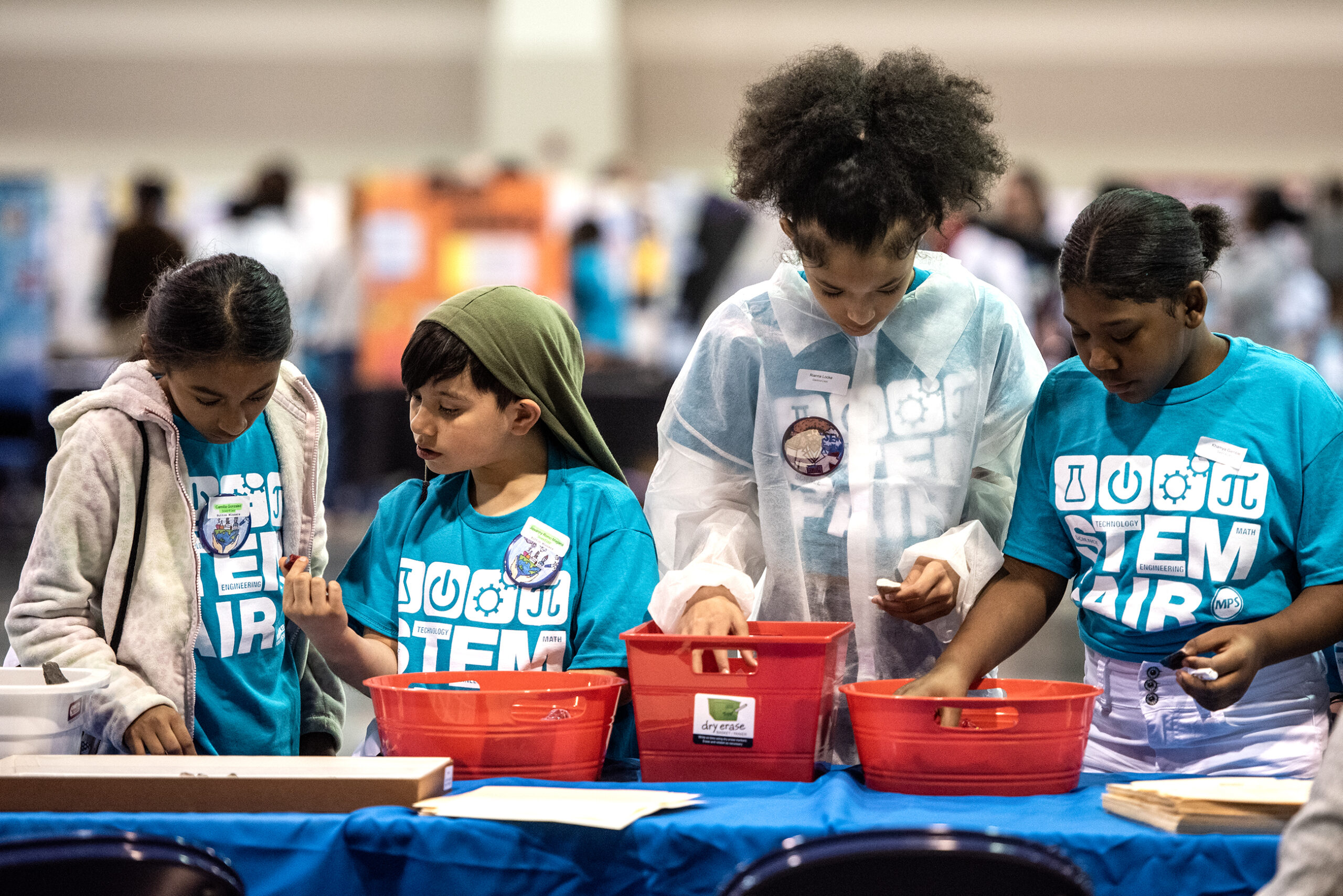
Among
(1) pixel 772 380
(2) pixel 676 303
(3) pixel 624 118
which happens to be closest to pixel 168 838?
(1) pixel 772 380

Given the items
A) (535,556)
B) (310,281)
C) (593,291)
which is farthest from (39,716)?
(593,291)

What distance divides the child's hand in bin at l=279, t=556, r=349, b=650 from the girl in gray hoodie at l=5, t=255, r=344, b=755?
0.21 meters

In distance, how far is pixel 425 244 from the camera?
855cm

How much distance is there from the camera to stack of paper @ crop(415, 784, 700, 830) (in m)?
1.38

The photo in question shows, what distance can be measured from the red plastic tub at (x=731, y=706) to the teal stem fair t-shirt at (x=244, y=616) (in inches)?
26.4

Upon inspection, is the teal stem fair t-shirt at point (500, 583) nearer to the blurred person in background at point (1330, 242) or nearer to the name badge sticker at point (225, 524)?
the name badge sticker at point (225, 524)

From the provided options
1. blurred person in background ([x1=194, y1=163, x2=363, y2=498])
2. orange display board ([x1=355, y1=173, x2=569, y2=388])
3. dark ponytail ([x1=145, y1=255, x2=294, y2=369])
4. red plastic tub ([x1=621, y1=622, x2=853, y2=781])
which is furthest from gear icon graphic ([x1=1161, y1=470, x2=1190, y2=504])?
orange display board ([x1=355, y1=173, x2=569, y2=388])

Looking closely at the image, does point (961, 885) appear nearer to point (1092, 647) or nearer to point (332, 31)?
point (1092, 647)

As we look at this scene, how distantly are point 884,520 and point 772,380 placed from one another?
263 mm

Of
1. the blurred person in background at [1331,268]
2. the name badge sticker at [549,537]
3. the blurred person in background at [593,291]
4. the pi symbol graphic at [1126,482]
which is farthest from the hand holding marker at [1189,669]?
the blurred person in background at [593,291]

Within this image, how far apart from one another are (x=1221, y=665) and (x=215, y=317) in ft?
4.65

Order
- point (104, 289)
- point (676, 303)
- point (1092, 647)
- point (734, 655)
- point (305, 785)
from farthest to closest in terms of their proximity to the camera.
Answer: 1. point (676, 303)
2. point (104, 289)
3. point (1092, 647)
4. point (734, 655)
5. point (305, 785)

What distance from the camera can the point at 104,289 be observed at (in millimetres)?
7016

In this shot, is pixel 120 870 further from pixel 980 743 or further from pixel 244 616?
pixel 980 743
